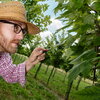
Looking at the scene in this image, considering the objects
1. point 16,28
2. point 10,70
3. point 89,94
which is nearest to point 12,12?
point 16,28

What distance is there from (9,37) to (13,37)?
0.04 meters

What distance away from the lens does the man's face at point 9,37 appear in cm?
204

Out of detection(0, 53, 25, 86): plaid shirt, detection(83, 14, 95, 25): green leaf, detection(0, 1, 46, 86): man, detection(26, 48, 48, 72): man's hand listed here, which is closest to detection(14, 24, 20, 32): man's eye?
detection(0, 1, 46, 86): man

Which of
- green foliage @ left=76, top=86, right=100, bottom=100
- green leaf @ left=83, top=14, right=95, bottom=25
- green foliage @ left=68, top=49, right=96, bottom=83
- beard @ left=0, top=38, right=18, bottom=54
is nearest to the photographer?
green foliage @ left=76, top=86, right=100, bottom=100

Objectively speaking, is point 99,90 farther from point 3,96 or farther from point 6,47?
point 3,96

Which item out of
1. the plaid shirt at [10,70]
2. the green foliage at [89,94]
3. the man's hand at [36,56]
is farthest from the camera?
the plaid shirt at [10,70]

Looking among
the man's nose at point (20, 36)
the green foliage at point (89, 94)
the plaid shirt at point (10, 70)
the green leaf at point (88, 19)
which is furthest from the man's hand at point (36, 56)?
the green foliage at point (89, 94)

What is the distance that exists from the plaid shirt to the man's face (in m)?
0.43

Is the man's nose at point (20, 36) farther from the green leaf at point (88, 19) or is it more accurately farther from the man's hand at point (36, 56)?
the green leaf at point (88, 19)

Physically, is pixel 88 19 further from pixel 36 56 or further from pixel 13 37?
pixel 36 56

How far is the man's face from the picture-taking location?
2.04m

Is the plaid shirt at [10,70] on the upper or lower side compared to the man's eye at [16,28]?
lower

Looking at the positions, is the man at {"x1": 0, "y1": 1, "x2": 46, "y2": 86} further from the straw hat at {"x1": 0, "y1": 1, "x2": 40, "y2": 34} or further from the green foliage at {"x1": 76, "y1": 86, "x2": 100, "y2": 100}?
the green foliage at {"x1": 76, "y1": 86, "x2": 100, "y2": 100}

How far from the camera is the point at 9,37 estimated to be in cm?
207
